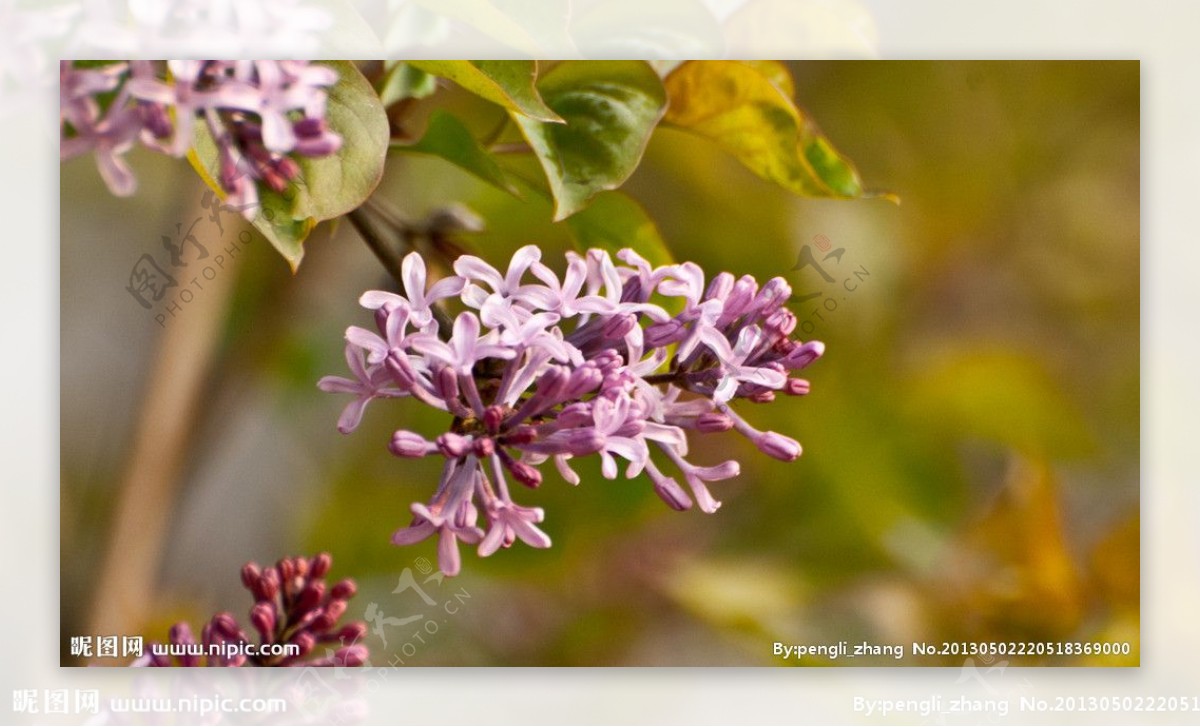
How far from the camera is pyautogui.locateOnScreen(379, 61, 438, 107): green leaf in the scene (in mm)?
990

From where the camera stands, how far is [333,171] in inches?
36.1

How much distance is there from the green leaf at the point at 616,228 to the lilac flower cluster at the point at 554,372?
8 cm

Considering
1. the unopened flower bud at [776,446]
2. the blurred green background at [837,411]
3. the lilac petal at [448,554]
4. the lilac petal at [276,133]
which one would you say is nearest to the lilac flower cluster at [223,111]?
the lilac petal at [276,133]

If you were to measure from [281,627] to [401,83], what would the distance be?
52cm

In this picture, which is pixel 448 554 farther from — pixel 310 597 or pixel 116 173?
pixel 116 173

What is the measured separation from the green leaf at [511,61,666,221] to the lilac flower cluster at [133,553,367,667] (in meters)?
0.41

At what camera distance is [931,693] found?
1179 millimetres

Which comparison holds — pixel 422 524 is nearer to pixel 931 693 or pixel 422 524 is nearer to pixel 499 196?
pixel 499 196

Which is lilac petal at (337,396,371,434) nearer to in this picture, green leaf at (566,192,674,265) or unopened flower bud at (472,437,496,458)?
unopened flower bud at (472,437,496,458)

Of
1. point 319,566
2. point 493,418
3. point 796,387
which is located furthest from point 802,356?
point 319,566

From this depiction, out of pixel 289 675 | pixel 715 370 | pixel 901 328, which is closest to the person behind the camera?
pixel 715 370

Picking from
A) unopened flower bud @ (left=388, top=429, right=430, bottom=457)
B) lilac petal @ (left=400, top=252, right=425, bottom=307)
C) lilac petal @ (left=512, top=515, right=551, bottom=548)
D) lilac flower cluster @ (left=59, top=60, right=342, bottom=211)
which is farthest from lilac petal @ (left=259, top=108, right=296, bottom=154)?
lilac petal @ (left=512, top=515, right=551, bottom=548)

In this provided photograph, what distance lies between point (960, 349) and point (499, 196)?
525mm

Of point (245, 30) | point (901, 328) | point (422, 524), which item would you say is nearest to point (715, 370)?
point (422, 524)
